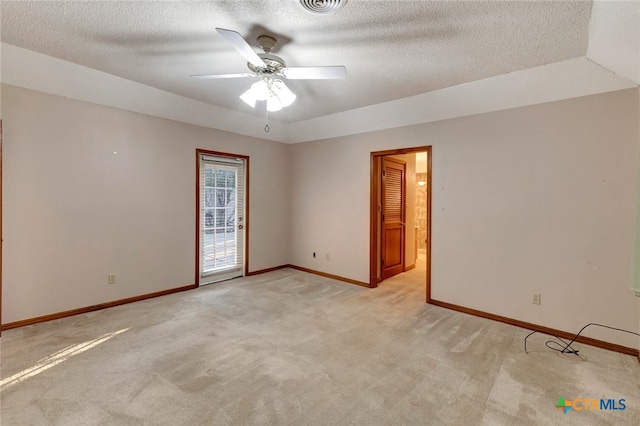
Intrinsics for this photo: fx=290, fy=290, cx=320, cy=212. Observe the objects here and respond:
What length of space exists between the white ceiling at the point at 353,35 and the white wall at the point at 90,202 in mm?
689

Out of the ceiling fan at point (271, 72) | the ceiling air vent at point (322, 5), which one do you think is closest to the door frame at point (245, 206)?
the ceiling fan at point (271, 72)

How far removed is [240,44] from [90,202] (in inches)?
109

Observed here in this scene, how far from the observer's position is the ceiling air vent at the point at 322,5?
1965 millimetres

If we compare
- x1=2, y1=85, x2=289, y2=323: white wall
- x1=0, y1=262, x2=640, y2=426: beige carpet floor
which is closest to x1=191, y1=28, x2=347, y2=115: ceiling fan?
x1=2, y1=85, x2=289, y2=323: white wall

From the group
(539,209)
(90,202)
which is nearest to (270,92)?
(90,202)

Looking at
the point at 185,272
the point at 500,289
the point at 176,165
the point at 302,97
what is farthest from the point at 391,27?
the point at 185,272

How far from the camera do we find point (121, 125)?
3.62 m

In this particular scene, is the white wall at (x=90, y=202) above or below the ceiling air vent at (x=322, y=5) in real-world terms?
below

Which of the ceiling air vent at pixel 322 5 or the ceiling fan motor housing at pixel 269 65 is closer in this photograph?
the ceiling air vent at pixel 322 5

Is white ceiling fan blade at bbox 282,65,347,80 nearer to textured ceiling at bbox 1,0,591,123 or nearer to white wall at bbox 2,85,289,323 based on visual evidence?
textured ceiling at bbox 1,0,591,123

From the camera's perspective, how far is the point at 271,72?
2.50 metres

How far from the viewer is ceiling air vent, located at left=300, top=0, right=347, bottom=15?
1.96m

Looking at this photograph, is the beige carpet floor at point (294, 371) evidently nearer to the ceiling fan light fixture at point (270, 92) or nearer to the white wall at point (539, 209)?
the white wall at point (539, 209)

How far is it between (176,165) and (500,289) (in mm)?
4477
